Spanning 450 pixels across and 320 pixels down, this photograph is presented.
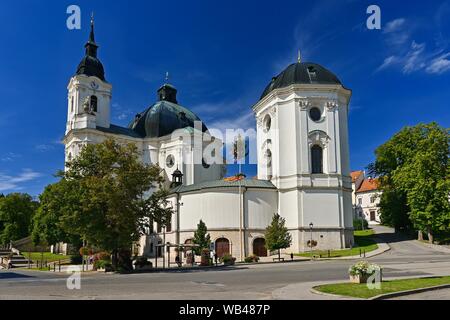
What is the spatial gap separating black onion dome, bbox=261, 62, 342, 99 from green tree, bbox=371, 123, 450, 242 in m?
12.4

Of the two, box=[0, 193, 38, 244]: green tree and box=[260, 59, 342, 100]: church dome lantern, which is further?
box=[0, 193, 38, 244]: green tree

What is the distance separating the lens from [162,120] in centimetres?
7669

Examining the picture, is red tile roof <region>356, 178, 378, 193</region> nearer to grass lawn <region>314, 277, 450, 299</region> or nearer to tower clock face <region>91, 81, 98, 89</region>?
tower clock face <region>91, 81, 98, 89</region>

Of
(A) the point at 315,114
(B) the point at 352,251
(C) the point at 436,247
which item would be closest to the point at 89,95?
(A) the point at 315,114

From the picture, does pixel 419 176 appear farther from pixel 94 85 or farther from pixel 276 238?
pixel 94 85

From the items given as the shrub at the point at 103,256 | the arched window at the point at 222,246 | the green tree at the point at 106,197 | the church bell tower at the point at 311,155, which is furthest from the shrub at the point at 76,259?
the church bell tower at the point at 311,155

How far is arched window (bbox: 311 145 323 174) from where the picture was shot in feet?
174

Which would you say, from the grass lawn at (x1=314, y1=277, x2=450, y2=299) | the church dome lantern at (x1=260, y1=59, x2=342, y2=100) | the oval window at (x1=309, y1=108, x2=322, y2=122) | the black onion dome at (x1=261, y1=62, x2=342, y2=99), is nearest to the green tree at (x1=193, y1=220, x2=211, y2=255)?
the oval window at (x1=309, y1=108, x2=322, y2=122)

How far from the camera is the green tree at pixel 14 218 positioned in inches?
3295

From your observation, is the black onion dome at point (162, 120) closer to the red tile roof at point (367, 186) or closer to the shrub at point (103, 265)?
the shrub at point (103, 265)

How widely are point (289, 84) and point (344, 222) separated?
713 inches

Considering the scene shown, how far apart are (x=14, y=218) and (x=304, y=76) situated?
212 ft
